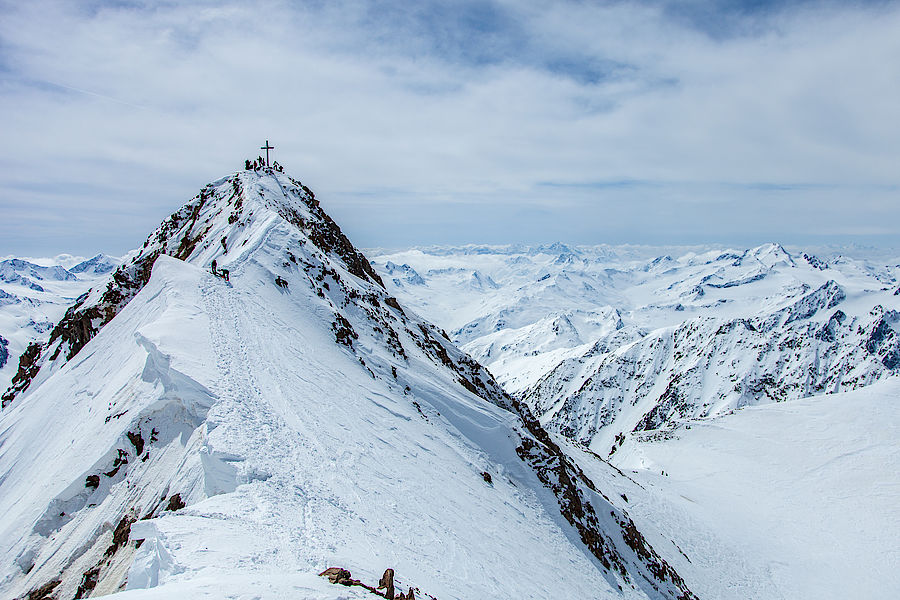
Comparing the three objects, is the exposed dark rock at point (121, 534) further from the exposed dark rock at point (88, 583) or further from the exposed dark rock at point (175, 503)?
the exposed dark rock at point (175, 503)

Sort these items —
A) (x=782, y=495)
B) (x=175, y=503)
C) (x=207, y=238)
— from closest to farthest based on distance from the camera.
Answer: (x=175, y=503), (x=207, y=238), (x=782, y=495)

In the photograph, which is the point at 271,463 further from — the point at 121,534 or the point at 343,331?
the point at 343,331

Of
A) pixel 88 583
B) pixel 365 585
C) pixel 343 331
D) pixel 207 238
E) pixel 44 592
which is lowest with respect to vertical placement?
pixel 44 592

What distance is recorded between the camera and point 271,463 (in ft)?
48.2

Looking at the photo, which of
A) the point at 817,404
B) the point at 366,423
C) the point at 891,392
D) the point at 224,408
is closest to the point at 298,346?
the point at 366,423

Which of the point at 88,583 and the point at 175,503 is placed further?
the point at 175,503

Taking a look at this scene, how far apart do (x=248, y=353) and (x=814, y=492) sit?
79.3m

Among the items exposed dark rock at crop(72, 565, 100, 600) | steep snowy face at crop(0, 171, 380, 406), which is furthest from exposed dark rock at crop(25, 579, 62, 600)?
steep snowy face at crop(0, 171, 380, 406)

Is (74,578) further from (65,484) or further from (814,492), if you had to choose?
(814,492)

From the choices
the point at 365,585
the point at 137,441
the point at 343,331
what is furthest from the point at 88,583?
the point at 343,331

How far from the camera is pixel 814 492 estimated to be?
6550cm

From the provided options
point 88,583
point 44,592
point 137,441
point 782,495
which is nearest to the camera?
point 88,583

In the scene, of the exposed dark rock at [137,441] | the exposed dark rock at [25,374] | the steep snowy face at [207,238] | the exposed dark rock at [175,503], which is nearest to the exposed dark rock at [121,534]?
the exposed dark rock at [175,503]

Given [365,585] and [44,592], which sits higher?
[365,585]
